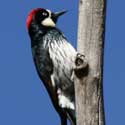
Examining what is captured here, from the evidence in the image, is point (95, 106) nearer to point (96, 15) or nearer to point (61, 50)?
point (96, 15)

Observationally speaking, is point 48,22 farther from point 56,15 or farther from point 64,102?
Result: point 64,102

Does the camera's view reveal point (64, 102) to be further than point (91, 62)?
Yes

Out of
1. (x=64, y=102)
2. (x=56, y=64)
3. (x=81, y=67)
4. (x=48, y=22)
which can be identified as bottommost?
(x=64, y=102)

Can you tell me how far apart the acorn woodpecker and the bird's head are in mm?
169

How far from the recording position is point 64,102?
17.9 ft

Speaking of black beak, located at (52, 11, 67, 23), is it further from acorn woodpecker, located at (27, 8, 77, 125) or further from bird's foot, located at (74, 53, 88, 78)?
bird's foot, located at (74, 53, 88, 78)

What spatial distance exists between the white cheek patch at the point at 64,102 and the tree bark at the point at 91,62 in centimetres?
180

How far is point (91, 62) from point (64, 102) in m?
1.97

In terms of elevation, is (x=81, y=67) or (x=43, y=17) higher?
(x=81, y=67)

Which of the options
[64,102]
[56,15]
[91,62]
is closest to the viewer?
[91,62]

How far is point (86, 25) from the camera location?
3576mm

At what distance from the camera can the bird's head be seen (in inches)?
246

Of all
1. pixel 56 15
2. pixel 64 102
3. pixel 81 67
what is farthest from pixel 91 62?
pixel 56 15

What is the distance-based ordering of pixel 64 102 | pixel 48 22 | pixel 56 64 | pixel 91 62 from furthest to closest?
1. pixel 48 22
2. pixel 56 64
3. pixel 64 102
4. pixel 91 62
